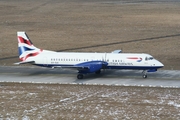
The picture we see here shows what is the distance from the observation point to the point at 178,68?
60656mm

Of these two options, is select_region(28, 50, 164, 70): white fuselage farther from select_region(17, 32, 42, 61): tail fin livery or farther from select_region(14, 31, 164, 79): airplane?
select_region(17, 32, 42, 61): tail fin livery

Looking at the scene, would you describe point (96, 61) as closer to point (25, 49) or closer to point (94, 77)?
point (94, 77)

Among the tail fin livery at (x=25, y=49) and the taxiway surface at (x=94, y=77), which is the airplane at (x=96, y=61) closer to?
the tail fin livery at (x=25, y=49)

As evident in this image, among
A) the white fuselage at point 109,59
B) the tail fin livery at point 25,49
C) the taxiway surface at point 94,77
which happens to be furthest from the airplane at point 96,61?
the taxiway surface at point 94,77

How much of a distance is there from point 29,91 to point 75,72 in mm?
11375

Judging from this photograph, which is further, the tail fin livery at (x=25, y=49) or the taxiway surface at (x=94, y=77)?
the tail fin livery at (x=25, y=49)

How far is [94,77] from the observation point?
55500 mm

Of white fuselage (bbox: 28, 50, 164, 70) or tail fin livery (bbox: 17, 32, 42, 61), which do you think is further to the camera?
tail fin livery (bbox: 17, 32, 42, 61)

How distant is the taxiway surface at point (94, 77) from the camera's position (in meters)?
52.2

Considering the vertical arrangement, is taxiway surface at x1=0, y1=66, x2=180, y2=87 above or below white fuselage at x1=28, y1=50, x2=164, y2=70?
below

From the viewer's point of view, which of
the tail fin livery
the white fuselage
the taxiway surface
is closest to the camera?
the taxiway surface

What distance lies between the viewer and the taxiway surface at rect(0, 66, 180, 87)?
5222 cm

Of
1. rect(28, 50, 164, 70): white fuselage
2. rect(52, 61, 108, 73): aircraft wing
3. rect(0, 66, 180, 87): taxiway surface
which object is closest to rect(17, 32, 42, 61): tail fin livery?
rect(28, 50, 164, 70): white fuselage

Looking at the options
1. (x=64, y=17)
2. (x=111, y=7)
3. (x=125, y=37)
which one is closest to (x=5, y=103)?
(x=125, y=37)
